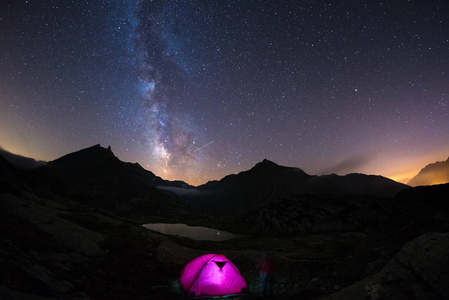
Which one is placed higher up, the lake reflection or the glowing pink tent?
the glowing pink tent

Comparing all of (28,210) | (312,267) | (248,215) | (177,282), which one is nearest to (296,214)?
(248,215)

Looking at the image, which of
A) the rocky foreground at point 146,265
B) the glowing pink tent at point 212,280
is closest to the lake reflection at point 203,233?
the rocky foreground at point 146,265

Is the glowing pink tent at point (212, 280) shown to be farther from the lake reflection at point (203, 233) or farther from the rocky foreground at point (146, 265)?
the lake reflection at point (203, 233)

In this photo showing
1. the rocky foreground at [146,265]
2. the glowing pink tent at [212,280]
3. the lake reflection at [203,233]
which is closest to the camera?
the rocky foreground at [146,265]

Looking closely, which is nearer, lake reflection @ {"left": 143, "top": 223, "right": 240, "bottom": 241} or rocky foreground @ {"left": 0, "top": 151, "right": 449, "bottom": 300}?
rocky foreground @ {"left": 0, "top": 151, "right": 449, "bottom": 300}

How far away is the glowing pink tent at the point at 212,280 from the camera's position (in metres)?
11.9

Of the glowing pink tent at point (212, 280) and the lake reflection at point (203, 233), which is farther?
the lake reflection at point (203, 233)

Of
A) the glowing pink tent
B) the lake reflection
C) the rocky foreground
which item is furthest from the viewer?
the lake reflection

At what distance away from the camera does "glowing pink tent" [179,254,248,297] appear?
11859 millimetres

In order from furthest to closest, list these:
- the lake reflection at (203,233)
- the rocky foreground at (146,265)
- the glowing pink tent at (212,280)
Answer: the lake reflection at (203,233) < the glowing pink tent at (212,280) < the rocky foreground at (146,265)

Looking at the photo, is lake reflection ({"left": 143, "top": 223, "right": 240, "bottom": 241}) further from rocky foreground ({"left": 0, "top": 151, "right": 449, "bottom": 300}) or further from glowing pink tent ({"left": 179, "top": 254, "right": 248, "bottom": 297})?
glowing pink tent ({"left": 179, "top": 254, "right": 248, "bottom": 297})

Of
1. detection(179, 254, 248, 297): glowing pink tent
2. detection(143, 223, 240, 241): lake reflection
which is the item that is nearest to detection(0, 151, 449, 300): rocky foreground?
detection(179, 254, 248, 297): glowing pink tent

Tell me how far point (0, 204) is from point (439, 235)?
24086 mm

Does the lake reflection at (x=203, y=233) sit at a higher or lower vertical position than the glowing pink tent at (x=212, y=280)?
lower
